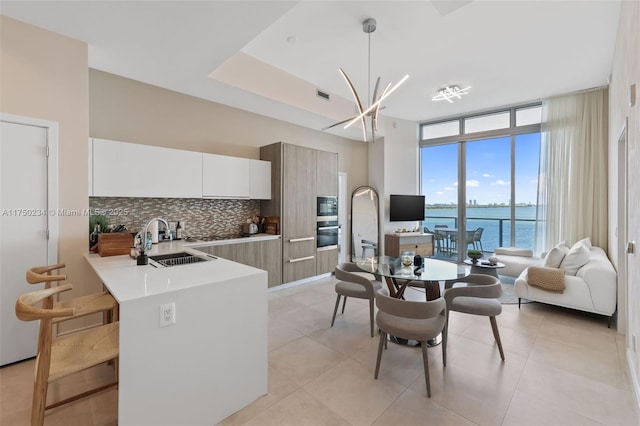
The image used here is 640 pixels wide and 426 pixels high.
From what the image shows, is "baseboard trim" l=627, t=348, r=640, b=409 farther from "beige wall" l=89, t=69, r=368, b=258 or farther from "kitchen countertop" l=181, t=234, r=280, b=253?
"beige wall" l=89, t=69, r=368, b=258

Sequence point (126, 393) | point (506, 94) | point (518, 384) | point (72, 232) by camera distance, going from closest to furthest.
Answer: point (126, 393), point (518, 384), point (72, 232), point (506, 94)

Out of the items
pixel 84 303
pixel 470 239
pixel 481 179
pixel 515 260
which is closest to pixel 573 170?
pixel 481 179

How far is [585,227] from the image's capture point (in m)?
4.73

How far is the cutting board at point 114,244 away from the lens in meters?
2.67

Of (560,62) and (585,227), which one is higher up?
(560,62)

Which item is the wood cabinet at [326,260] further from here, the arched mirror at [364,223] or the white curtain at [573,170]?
the white curtain at [573,170]

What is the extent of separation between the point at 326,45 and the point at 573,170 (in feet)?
15.4

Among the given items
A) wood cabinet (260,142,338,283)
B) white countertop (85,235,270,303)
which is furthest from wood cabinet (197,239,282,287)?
white countertop (85,235,270,303)

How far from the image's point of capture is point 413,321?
2.34 metres

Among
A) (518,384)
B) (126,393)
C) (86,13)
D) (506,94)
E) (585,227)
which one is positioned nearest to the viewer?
(126,393)

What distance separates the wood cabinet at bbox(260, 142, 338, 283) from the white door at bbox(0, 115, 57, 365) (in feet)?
8.74

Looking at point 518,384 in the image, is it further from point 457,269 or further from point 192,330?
point 192,330

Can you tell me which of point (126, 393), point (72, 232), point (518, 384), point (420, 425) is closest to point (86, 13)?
point (72, 232)

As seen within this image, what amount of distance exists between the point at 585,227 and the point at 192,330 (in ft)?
19.9
